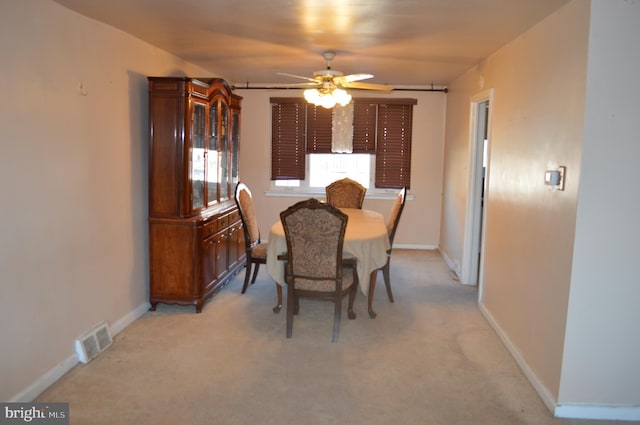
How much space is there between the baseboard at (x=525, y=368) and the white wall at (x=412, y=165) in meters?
2.89

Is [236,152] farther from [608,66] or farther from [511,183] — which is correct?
[608,66]

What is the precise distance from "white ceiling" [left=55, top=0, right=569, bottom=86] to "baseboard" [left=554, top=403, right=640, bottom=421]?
230 cm

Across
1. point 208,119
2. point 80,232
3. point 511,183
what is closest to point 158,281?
point 80,232

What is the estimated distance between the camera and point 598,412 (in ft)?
8.93

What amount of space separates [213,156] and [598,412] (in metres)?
3.75

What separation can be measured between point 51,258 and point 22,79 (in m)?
1.07

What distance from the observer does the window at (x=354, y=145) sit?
22.6 feet

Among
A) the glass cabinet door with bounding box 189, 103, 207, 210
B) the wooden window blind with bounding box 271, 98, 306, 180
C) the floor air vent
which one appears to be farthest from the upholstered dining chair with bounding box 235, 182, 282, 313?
the wooden window blind with bounding box 271, 98, 306, 180

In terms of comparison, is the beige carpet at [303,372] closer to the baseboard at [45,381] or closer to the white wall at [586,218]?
the baseboard at [45,381]

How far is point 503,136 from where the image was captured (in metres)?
4.03

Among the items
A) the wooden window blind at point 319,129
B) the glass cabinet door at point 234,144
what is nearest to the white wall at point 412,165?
the wooden window blind at point 319,129

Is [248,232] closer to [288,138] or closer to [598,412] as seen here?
[288,138]

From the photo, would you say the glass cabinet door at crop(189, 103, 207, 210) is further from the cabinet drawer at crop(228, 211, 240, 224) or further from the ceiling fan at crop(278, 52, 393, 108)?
the ceiling fan at crop(278, 52, 393, 108)

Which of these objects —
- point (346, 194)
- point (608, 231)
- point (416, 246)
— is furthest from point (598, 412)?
point (416, 246)
